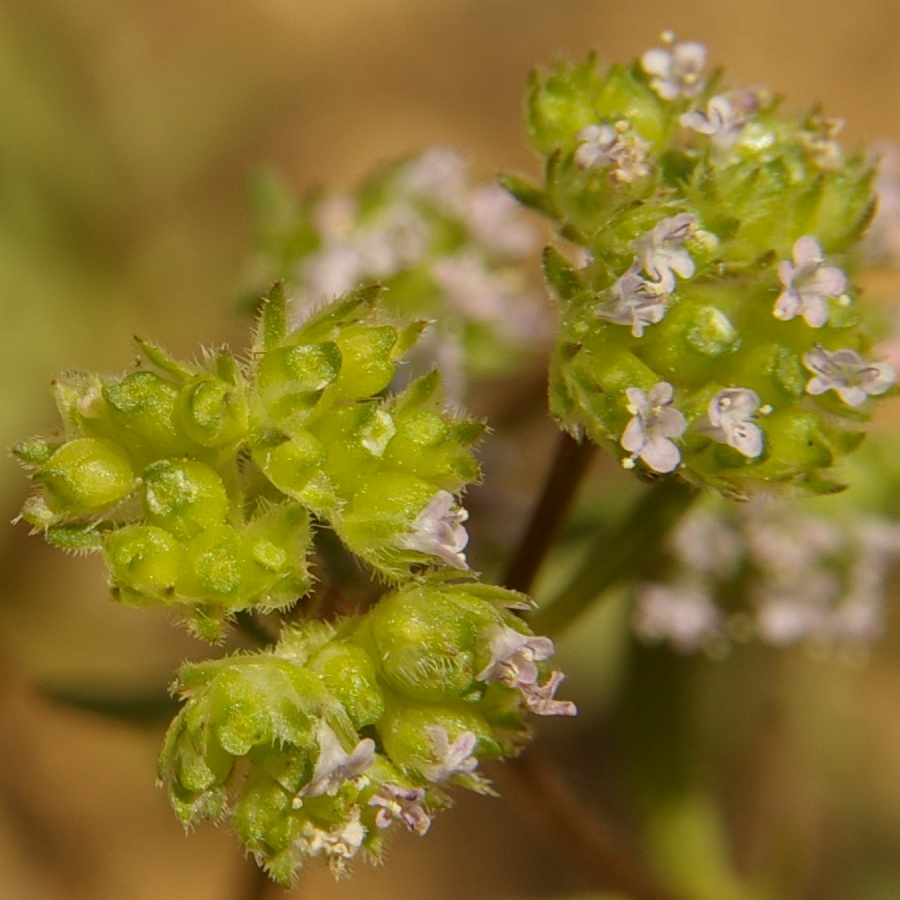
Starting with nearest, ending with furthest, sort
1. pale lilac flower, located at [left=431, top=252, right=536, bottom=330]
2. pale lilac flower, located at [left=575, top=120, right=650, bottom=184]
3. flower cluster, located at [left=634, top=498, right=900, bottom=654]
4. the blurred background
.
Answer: pale lilac flower, located at [left=575, top=120, right=650, bottom=184] < flower cluster, located at [left=634, top=498, right=900, bottom=654] < pale lilac flower, located at [left=431, top=252, right=536, bottom=330] < the blurred background

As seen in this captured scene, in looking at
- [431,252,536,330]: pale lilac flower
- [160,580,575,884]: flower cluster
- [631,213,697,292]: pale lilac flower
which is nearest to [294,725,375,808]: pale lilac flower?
[160,580,575,884]: flower cluster

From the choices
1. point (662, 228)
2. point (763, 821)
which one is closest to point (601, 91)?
point (662, 228)

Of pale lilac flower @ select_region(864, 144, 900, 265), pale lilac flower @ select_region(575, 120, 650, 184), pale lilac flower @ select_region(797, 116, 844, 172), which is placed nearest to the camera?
pale lilac flower @ select_region(575, 120, 650, 184)

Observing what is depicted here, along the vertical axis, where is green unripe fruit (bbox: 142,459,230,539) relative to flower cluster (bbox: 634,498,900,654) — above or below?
above

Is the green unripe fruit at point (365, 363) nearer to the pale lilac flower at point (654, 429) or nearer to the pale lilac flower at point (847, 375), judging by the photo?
the pale lilac flower at point (654, 429)

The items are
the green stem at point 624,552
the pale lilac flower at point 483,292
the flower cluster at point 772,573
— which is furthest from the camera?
the pale lilac flower at point 483,292

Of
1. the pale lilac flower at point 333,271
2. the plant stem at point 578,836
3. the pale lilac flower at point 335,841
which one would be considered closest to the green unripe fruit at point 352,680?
the pale lilac flower at point 335,841

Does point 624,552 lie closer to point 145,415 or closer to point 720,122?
point 720,122

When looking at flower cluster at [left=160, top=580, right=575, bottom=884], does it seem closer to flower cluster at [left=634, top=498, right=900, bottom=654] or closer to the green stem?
the green stem
